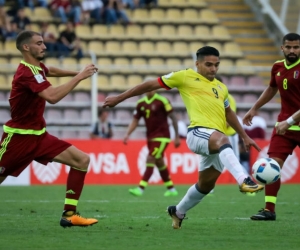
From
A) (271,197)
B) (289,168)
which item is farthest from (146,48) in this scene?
(271,197)

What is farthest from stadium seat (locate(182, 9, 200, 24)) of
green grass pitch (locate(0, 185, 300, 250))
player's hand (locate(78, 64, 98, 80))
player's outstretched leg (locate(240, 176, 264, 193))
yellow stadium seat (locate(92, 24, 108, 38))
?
player's outstretched leg (locate(240, 176, 264, 193))

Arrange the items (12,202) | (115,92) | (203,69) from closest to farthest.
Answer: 1. (203,69)
2. (12,202)
3. (115,92)

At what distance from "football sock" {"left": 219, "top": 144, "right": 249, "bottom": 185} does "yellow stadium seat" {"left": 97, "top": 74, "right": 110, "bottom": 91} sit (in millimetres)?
15559

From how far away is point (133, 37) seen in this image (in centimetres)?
2711

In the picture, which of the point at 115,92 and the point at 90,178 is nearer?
the point at 90,178

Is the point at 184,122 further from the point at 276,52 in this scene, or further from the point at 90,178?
the point at 276,52

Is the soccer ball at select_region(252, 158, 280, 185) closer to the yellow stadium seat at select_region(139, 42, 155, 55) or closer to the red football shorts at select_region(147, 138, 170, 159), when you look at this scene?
the red football shorts at select_region(147, 138, 170, 159)

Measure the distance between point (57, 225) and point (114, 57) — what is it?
1628cm

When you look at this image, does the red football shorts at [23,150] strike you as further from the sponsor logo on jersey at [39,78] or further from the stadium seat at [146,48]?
the stadium seat at [146,48]

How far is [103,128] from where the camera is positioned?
22250 mm

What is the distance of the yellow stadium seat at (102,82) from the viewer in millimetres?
24625

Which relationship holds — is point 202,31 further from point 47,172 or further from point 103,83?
point 47,172

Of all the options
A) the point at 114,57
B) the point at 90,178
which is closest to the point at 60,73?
the point at 90,178

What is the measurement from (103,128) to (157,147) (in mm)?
4649
